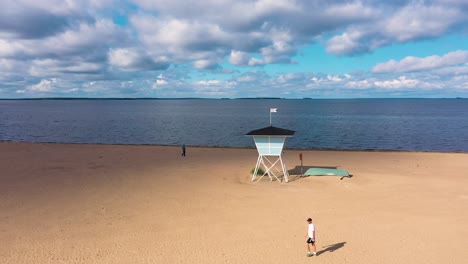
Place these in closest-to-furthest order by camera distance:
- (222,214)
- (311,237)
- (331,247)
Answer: (311,237) < (331,247) < (222,214)

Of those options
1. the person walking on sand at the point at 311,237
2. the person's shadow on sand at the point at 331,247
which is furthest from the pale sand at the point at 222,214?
the person walking on sand at the point at 311,237

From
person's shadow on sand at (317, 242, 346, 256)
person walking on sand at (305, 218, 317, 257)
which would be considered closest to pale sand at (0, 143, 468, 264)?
person's shadow on sand at (317, 242, 346, 256)

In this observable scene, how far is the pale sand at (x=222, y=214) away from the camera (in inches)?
558

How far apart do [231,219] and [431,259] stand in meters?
8.97

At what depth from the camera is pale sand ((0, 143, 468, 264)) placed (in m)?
14.2

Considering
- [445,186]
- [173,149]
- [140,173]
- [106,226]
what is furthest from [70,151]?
[445,186]

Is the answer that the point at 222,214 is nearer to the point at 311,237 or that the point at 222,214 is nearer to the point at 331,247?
the point at 331,247

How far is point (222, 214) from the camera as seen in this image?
61.8 feet

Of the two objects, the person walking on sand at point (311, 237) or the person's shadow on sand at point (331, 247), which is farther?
the person's shadow on sand at point (331, 247)

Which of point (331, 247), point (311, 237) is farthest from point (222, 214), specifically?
point (311, 237)

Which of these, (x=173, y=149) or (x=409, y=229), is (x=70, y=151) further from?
(x=409, y=229)

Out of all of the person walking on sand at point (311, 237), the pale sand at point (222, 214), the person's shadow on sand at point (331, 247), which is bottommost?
the person's shadow on sand at point (331, 247)

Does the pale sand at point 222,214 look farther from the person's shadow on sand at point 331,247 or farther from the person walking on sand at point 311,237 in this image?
the person walking on sand at point 311,237

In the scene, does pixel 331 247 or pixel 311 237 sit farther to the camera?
pixel 331 247
